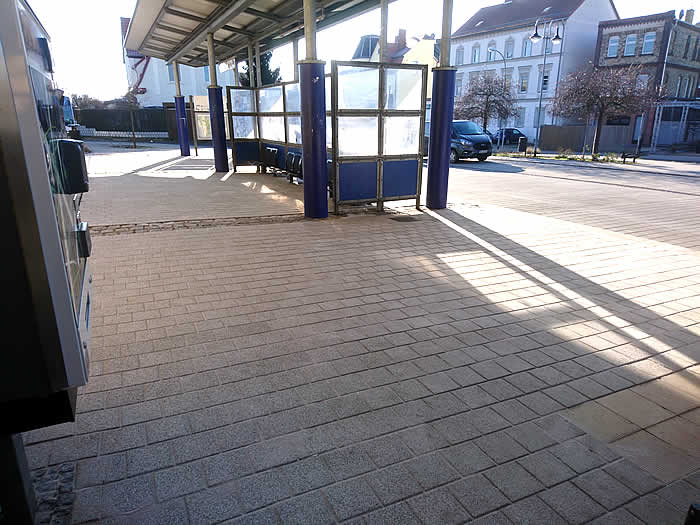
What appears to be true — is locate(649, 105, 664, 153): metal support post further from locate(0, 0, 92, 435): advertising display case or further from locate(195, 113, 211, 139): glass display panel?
locate(0, 0, 92, 435): advertising display case

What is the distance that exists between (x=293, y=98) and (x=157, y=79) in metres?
41.5

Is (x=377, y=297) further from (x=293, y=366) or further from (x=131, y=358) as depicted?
(x=131, y=358)

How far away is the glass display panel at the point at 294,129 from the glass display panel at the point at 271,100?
67cm

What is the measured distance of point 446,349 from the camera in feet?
13.3

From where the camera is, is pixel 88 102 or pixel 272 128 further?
pixel 88 102

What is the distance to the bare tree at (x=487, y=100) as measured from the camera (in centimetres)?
3372

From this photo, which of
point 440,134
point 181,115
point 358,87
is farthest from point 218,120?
point 440,134

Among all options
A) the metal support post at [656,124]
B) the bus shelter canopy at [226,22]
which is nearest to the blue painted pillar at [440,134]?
the bus shelter canopy at [226,22]

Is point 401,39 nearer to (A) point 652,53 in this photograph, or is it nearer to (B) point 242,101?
(A) point 652,53

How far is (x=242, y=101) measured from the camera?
1633 cm

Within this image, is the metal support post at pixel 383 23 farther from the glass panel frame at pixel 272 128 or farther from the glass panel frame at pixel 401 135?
the glass panel frame at pixel 272 128

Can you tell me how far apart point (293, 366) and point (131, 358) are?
4.32 ft

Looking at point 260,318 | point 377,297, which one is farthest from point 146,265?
point 377,297

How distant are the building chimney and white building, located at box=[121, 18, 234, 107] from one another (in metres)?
21.0
